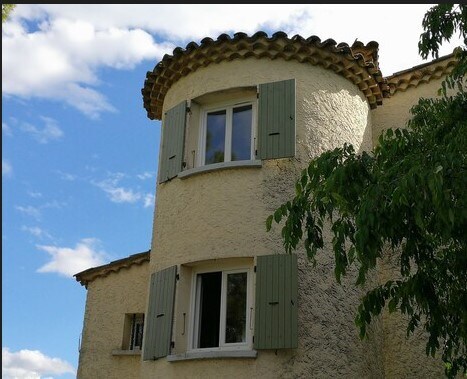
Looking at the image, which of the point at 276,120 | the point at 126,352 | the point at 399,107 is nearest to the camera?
the point at 276,120

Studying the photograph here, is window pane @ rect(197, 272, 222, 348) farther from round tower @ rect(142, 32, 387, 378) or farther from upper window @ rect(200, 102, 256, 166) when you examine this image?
upper window @ rect(200, 102, 256, 166)

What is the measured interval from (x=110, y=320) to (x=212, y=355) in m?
3.79

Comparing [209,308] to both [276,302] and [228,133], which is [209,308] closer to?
[276,302]

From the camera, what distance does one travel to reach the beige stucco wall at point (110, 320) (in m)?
11.7

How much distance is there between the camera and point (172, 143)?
429 inches

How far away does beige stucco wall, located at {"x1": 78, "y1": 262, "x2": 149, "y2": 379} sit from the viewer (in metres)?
11.7

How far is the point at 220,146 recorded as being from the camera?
421 inches

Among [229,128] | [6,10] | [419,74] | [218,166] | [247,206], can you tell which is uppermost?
[419,74]

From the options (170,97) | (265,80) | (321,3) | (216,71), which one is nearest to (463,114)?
(321,3)

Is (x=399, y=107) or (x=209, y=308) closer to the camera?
(x=209, y=308)

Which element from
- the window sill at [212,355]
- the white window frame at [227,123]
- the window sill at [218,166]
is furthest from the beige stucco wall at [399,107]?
the window sill at [212,355]

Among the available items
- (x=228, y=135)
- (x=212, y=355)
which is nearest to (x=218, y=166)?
(x=228, y=135)

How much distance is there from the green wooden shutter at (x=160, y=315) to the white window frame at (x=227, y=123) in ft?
6.60

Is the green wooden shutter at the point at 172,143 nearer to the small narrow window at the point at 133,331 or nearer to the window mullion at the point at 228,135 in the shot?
the window mullion at the point at 228,135
